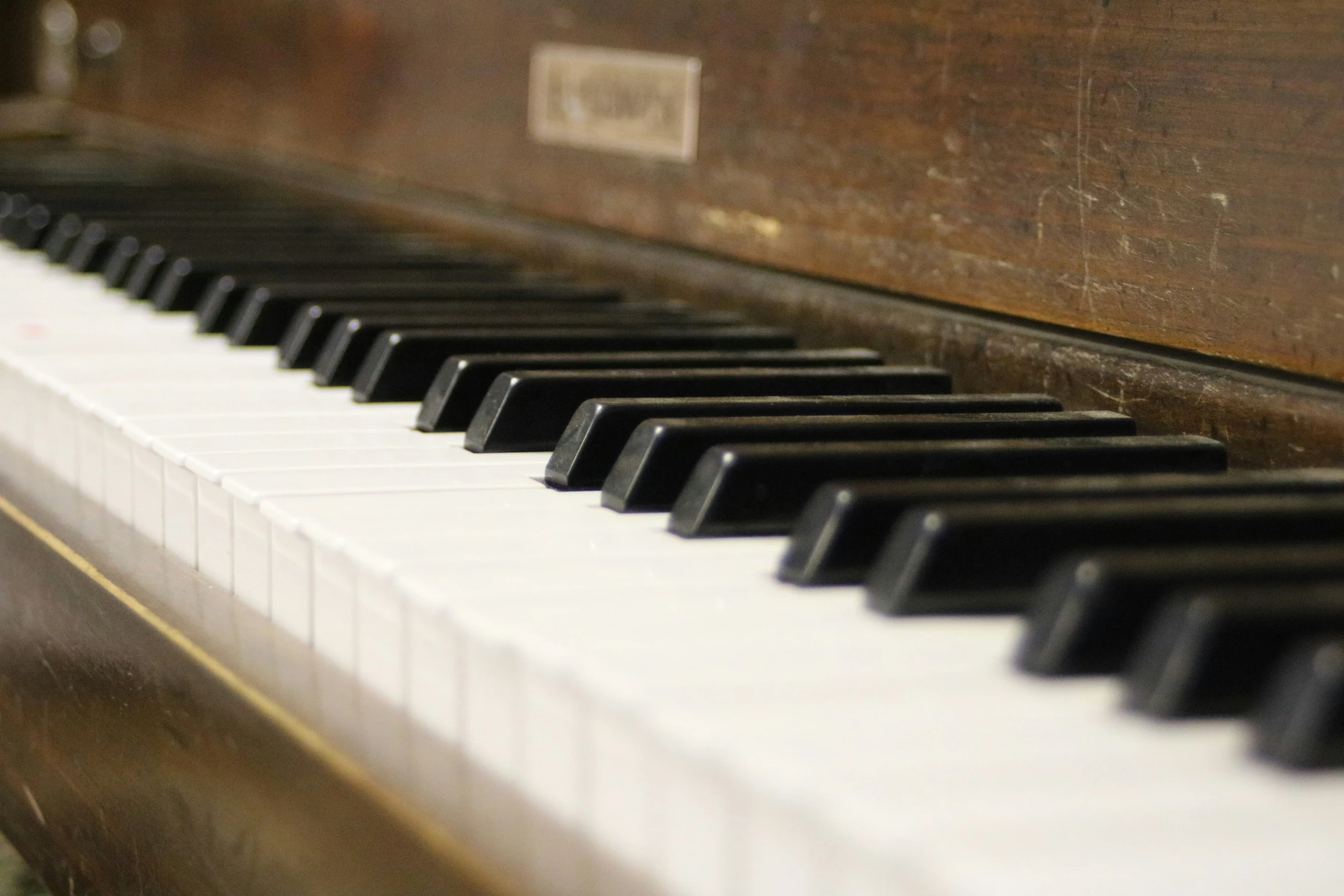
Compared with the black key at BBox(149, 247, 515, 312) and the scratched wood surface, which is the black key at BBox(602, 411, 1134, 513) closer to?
the scratched wood surface

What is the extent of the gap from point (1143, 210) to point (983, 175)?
0.17 metres

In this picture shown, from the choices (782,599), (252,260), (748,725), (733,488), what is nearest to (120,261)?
(252,260)

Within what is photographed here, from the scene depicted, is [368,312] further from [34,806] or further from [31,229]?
[31,229]

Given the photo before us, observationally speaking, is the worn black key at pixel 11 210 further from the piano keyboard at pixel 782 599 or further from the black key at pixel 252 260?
the piano keyboard at pixel 782 599

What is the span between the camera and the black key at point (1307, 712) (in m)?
0.52

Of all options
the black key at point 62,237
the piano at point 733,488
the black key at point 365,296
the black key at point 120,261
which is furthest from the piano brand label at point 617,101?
the black key at point 62,237

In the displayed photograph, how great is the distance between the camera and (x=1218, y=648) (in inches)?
22.5

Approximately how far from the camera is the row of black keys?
0.59m

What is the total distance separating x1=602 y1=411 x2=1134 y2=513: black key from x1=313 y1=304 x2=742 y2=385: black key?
1.23ft


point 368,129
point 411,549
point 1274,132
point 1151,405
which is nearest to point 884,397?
point 1151,405

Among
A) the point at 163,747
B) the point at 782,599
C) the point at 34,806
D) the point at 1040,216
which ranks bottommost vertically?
the point at 34,806

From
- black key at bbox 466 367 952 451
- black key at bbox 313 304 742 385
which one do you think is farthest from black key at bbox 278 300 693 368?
black key at bbox 466 367 952 451

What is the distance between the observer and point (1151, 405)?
3.34ft

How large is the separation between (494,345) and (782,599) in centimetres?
56
